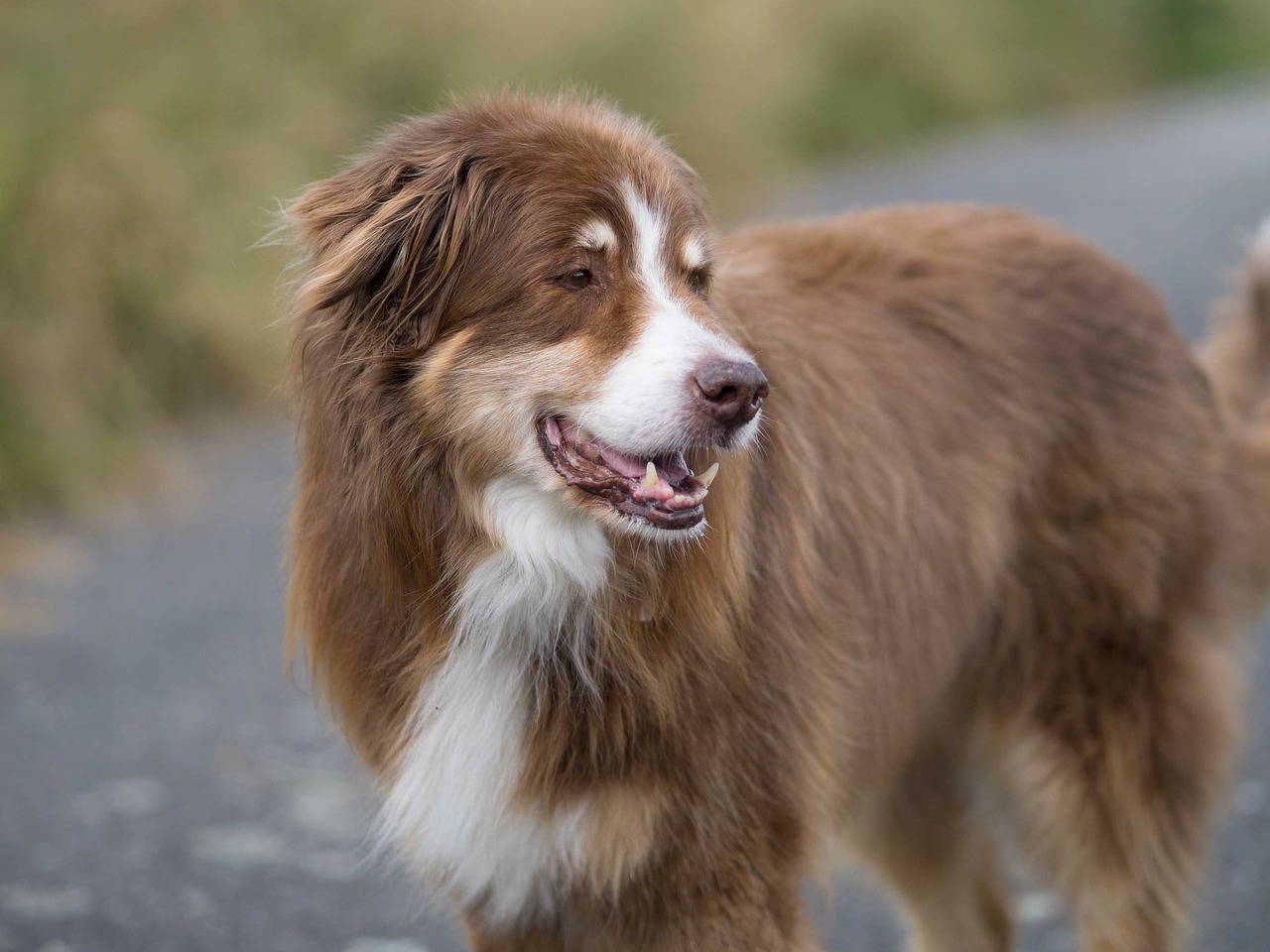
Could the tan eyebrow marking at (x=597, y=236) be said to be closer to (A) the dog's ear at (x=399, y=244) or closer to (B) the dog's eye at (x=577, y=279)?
(B) the dog's eye at (x=577, y=279)

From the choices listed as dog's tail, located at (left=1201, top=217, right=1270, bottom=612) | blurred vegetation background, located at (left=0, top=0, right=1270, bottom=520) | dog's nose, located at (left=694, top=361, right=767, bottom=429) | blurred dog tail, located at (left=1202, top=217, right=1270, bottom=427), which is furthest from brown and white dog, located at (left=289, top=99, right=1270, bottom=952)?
blurred vegetation background, located at (left=0, top=0, right=1270, bottom=520)

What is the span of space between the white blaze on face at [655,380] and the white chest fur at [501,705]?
0.21m

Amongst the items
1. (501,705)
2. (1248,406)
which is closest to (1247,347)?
(1248,406)

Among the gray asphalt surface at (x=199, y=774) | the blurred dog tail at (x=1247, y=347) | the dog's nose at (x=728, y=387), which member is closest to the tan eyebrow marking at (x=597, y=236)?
the dog's nose at (x=728, y=387)

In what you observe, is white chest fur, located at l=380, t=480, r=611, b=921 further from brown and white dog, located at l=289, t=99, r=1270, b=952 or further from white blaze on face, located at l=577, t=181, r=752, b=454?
white blaze on face, located at l=577, t=181, r=752, b=454

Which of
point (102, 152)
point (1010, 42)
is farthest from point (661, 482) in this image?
point (1010, 42)

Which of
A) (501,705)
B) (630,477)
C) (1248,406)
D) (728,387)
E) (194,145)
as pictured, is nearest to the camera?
(728,387)

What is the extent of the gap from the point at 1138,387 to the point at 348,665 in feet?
7.00

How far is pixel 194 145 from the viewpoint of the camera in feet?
31.3

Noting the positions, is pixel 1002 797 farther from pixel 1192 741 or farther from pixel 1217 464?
pixel 1217 464

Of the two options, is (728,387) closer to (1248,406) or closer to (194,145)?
(1248,406)

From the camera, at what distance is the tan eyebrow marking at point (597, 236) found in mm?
3084

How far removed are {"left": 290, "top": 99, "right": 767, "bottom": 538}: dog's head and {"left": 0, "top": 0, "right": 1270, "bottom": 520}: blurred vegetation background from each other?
1668 millimetres

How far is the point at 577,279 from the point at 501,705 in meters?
0.89
